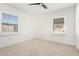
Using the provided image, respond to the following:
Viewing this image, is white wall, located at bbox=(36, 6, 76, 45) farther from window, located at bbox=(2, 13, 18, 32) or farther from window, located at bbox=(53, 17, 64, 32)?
window, located at bbox=(2, 13, 18, 32)

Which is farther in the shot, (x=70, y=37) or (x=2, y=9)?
(x=70, y=37)

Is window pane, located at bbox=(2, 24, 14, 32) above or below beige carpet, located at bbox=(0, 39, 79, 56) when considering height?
above

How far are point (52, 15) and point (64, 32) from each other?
1.29 meters

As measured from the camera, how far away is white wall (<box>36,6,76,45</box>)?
172 inches

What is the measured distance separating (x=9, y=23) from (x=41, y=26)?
1.97 m

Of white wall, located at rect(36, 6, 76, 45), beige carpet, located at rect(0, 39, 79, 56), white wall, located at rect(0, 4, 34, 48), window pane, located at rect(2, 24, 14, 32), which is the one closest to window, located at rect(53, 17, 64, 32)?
white wall, located at rect(36, 6, 76, 45)

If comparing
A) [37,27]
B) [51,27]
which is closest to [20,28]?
[37,27]

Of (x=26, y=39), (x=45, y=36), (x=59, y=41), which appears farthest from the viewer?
(x=26, y=39)

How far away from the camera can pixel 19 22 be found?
16.8 ft

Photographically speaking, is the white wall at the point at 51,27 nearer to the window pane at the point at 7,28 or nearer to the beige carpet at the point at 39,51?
the beige carpet at the point at 39,51

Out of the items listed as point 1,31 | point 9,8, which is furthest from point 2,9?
point 1,31

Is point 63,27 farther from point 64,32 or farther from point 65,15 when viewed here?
point 65,15

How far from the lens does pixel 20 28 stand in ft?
17.1

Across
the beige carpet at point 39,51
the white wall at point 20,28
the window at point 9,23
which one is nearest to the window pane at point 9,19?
the window at point 9,23
